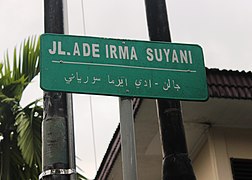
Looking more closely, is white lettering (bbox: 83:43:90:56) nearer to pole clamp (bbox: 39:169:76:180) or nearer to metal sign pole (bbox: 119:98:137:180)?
metal sign pole (bbox: 119:98:137:180)

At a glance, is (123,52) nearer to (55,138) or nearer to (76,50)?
(76,50)

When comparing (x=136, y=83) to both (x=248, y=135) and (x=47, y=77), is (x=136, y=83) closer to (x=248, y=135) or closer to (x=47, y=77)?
(x=47, y=77)

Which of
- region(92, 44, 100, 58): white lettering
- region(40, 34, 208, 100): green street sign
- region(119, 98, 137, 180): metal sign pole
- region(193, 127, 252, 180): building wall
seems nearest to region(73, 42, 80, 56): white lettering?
region(40, 34, 208, 100): green street sign

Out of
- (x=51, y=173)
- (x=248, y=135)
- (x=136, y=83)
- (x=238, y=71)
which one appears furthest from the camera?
(x=248, y=135)

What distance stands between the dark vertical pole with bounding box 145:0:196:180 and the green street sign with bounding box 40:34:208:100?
344 millimetres

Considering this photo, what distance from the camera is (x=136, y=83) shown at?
3.51 metres

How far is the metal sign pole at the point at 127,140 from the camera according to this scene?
10.1 ft

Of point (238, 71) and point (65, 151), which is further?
point (238, 71)

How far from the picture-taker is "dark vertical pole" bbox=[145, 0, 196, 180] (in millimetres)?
3646

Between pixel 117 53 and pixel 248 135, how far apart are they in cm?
428

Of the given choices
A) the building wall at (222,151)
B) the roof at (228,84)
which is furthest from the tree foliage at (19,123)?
the building wall at (222,151)

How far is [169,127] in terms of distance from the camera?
388 cm

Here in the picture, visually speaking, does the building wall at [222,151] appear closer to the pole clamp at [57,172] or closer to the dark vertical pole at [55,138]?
the dark vertical pole at [55,138]

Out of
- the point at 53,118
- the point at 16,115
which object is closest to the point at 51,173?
the point at 53,118
